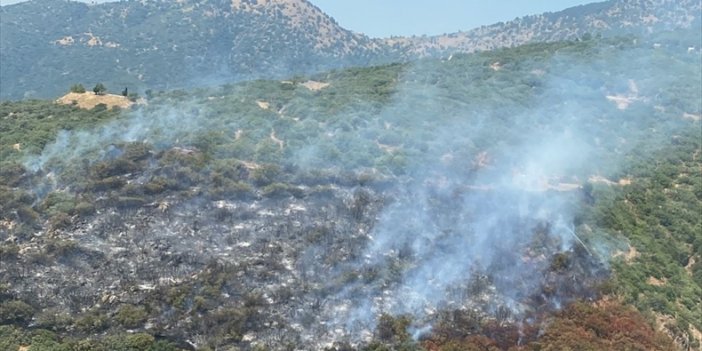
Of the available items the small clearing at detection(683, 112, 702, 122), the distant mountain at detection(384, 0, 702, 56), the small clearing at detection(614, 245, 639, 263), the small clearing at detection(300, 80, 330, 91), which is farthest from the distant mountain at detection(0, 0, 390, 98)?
the small clearing at detection(614, 245, 639, 263)

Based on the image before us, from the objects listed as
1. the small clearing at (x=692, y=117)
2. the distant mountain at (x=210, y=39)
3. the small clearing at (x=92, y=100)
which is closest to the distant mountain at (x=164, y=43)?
the distant mountain at (x=210, y=39)

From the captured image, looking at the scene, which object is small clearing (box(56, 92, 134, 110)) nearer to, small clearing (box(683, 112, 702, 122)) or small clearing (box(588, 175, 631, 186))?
small clearing (box(588, 175, 631, 186))

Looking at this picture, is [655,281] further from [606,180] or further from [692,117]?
[692,117]

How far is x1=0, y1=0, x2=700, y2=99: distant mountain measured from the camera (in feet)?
378

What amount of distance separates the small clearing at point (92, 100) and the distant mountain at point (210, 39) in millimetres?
54409

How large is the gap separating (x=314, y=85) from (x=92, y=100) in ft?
59.6

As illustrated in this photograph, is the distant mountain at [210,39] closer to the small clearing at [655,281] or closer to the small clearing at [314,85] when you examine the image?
the small clearing at [314,85]

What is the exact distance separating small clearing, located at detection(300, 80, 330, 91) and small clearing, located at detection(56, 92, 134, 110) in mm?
14823

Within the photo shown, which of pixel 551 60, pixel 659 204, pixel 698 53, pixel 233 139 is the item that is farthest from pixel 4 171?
pixel 698 53

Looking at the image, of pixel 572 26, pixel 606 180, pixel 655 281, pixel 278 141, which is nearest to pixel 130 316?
pixel 278 141

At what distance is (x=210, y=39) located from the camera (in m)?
130

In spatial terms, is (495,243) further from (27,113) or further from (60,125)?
(27,113)

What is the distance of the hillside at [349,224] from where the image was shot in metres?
31.0

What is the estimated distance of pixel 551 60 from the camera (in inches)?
2559
